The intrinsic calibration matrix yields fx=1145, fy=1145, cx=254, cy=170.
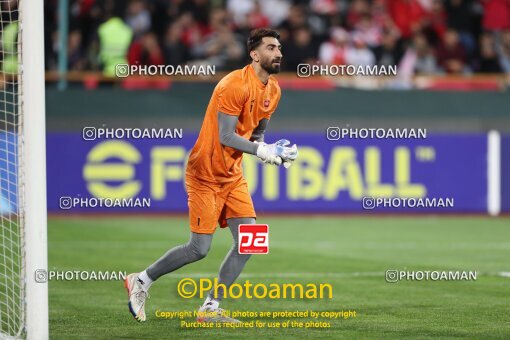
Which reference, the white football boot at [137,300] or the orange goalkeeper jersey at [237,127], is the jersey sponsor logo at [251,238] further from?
the white football boot at [137,300]

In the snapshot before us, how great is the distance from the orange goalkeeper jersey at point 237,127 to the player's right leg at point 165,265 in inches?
20.6

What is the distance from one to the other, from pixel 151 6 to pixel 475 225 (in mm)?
7396

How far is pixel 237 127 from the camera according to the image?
935cm

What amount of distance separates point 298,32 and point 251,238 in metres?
10.9

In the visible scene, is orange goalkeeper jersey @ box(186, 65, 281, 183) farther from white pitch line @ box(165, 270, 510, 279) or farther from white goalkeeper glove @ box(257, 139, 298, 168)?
white pitch line @ box(165, 270, 510, 279)

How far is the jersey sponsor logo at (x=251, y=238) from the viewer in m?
9.25

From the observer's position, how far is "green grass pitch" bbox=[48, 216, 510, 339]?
9086 millimetres

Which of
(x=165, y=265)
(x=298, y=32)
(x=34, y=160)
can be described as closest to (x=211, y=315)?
(x=165, y=265)

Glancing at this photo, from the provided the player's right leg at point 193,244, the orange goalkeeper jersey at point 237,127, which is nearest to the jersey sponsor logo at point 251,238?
the player's right leg at point 193,244

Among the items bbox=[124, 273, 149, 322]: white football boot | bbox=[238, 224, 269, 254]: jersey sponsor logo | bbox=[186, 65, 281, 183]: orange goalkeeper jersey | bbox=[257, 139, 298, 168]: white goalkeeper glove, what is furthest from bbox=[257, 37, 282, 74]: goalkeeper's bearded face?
bbox=[124, 273, 149, 322]: white football boot

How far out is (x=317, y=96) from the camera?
19.3 meters

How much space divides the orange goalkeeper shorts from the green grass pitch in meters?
0.86

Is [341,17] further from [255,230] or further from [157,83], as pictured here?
[255,230]

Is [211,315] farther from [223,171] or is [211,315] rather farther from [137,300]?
[223,171]
